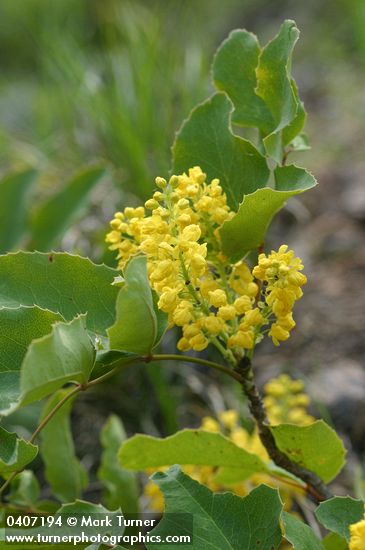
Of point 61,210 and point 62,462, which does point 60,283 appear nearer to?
point 62,462

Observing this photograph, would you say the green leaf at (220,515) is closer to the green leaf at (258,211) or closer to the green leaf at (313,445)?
the green leaf at (313,445)

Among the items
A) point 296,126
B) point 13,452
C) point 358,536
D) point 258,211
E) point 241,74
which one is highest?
point 241,74

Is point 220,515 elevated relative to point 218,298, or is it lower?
lower

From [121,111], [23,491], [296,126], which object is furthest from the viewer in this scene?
[121,111]

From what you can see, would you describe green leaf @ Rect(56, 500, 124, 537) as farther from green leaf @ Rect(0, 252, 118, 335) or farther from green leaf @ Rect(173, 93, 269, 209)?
green leaf @ Rect(173, 93, 269, 209)

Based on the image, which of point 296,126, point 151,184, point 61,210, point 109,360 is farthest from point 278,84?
point 151,184

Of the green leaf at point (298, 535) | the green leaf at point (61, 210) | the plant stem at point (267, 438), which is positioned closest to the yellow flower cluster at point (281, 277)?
the plant stem at point (267, 438)

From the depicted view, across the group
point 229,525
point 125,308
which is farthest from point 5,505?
point 125,308

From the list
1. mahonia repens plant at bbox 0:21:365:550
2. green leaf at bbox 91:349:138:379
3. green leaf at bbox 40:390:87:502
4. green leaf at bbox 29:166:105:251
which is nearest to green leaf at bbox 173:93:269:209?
mahonia repens plant at bbox 0:21:365:550
